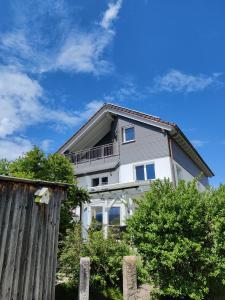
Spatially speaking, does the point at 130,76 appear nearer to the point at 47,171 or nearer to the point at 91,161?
the point at 47,171

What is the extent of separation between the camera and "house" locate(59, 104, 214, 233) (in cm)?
1734

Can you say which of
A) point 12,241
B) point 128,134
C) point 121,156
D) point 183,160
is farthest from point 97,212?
point 12,241

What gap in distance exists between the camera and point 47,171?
12.4 m

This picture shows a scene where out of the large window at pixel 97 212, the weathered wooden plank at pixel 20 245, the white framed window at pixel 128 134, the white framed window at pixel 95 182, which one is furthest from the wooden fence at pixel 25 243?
the white framed window at pixel 95 182

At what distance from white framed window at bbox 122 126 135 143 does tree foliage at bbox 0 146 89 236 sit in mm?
9832

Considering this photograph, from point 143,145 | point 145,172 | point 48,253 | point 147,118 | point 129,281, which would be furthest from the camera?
point 143,145

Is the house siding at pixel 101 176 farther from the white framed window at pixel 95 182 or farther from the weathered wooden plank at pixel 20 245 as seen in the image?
the weathered wooden plank at pixel 20 245

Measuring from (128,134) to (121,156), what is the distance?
6.99 ft

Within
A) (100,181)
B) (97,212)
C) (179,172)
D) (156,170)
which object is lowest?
(97,212)

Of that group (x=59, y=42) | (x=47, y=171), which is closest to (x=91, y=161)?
(x=47, y=171)

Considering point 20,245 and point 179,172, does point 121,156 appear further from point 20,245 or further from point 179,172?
point 20,245

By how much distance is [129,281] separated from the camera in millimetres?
5836

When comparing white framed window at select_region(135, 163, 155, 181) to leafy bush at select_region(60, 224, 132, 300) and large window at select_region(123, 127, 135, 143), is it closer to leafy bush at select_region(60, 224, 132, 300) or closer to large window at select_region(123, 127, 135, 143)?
large window at select_region(123, 127, 135, 143)

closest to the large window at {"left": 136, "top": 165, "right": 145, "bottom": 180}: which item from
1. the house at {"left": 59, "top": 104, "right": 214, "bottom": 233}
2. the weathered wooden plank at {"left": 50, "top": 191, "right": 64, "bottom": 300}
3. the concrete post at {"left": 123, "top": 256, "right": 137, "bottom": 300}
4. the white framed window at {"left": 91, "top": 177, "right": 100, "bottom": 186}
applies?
the house at {"left": 59, "top": 104, "right": 214, "bottom": 233}
